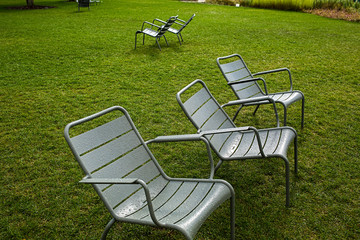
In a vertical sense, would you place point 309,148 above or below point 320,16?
below

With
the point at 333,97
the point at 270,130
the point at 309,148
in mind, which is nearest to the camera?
the point at 270,130

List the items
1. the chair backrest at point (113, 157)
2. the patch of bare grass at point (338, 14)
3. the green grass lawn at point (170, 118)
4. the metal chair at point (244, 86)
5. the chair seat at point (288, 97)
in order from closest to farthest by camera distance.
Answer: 1. the chair backrest at point (113, 157)
2. the green grass lawn at point (170, 118)
3. the chair seat at point (288, 97)
4. the metal chair at point (244, 86)
5. the patch of bare grass at point (338, 14)

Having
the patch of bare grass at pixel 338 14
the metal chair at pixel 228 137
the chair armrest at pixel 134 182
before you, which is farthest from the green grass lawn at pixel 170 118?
the patch of bare grass at pixel 338 14

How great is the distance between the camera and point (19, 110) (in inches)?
187

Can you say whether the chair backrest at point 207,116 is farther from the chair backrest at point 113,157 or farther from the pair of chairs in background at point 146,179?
the chair backrest at point 113,157

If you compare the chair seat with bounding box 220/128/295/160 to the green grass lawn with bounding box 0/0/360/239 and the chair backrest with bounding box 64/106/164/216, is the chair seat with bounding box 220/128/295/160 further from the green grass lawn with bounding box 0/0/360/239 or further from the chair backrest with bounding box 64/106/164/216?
the chair backrest with bounding box 64/106/164/216

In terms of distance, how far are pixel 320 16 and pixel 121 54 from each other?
9865mm

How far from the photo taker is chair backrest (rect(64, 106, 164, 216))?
6.85ft

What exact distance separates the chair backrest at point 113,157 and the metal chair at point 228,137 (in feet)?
1.75

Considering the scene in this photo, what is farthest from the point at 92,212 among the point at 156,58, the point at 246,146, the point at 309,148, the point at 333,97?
the point at 156,58

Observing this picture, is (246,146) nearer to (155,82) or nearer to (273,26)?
(155,82)

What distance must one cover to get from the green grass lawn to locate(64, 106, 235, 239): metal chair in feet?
1.34

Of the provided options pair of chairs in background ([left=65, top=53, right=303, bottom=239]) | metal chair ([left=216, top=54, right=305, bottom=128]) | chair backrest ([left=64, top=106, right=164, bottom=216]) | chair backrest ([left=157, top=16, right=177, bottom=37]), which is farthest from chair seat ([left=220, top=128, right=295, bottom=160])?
chair backrest ([left=157, top=16, right=177, bottom=37])

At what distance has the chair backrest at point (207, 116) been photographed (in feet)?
9.44
